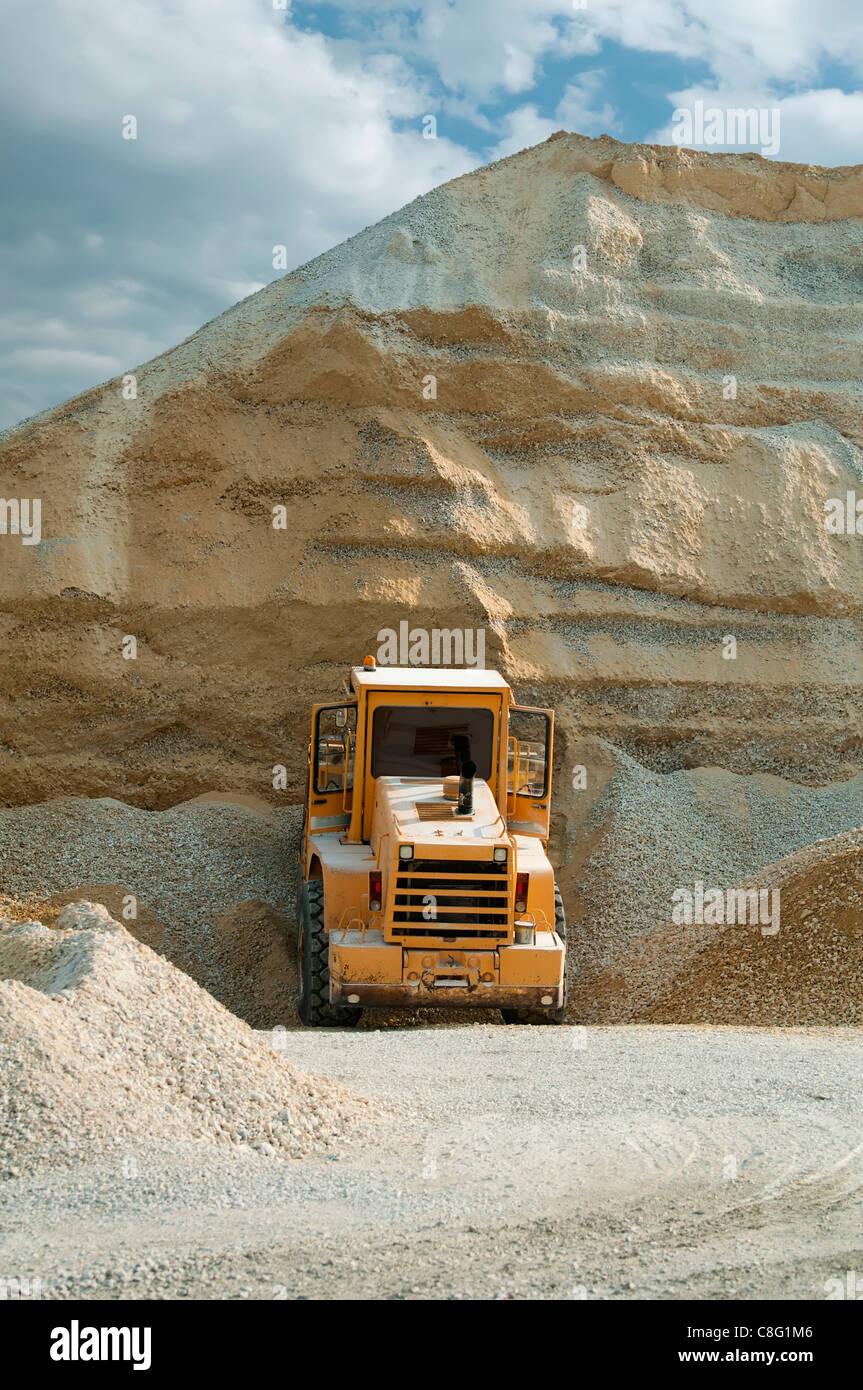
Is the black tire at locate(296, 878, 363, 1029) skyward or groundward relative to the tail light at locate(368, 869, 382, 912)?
groundward

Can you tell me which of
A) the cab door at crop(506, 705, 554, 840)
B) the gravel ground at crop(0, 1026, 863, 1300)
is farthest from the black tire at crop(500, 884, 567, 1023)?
the gravel ground at crop(0, 1026, 863, 1300)

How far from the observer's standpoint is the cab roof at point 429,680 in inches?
412

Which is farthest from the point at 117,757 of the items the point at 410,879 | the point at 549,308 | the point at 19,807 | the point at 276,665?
the point at 549,308

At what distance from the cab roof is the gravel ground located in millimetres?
3759

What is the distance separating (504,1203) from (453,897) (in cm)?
431

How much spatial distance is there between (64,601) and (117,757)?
219 centimetres

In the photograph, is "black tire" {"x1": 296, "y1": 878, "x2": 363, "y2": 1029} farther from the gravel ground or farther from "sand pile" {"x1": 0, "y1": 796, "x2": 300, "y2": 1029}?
the gravel ground

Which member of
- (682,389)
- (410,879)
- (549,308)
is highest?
(549,308)

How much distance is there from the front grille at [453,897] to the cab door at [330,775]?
1957mm

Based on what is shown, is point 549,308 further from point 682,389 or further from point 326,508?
point 326,508

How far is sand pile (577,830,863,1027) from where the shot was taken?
1056 cm

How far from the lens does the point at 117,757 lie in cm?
1630

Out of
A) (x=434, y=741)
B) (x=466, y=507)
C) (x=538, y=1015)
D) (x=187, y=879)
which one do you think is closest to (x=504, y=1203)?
(x=538, y=1015)

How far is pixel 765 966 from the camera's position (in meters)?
11.0
